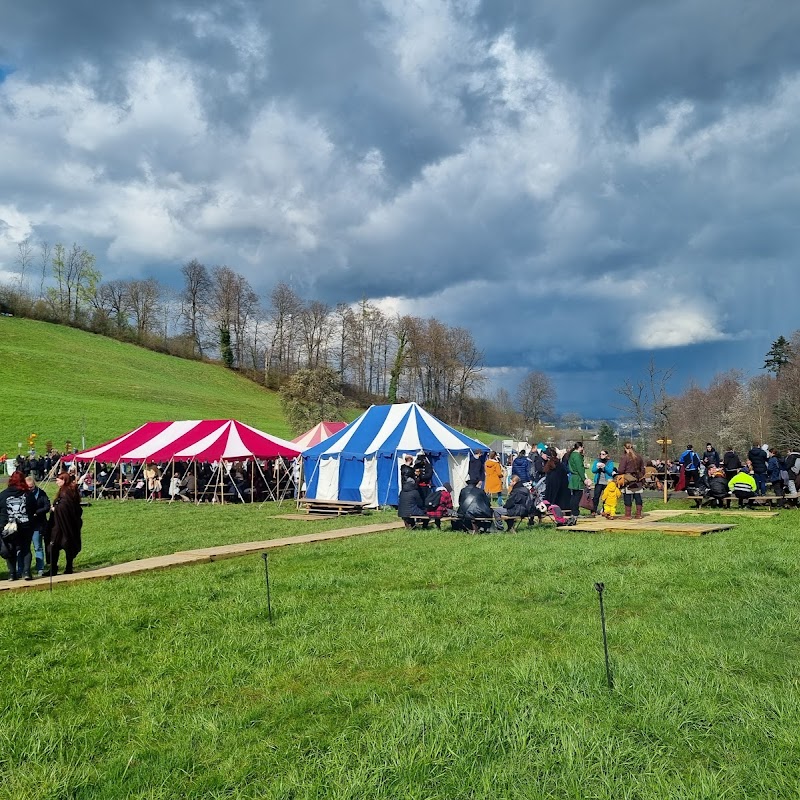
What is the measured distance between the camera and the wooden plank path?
8.31m

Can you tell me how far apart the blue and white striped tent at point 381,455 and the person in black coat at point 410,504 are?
6.10 meters

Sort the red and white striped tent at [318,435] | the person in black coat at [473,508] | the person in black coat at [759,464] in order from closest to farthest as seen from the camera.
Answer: the person in black coat at [473,508]
the person in black coat at [759,464]
the red and white striped tent at [318,435]

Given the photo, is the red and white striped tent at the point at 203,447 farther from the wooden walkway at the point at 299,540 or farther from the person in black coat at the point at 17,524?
the person in black coat at the point at 17,524

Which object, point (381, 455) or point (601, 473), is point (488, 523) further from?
point (381, 455)

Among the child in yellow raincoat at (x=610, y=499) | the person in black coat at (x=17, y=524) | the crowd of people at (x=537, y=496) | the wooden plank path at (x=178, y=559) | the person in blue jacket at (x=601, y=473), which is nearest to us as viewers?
the wooden plank path at (x=178, y=559)

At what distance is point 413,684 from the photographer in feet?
14.3

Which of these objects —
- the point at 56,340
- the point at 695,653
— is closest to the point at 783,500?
the point at 695,653

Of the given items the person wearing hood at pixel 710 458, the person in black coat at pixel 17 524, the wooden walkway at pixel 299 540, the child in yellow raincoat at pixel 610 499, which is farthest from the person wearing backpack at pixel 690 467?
the person in black coat at pixel 17 524

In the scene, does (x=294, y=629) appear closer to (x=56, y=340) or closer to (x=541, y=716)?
(x=541, y=716)

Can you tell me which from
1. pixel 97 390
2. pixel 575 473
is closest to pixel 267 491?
pixel 575 473

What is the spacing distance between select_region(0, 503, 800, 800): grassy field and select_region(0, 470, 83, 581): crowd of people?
4.60ft

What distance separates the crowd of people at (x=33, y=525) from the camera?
8.80 metres

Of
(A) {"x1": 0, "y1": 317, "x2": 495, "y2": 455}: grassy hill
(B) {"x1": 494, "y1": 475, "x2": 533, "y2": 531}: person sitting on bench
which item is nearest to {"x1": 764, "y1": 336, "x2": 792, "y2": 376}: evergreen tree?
(A) {"x1": 0, "y1": 317, "x2": 495, "y2": 455}: grassy hill

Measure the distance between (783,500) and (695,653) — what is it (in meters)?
11.4
